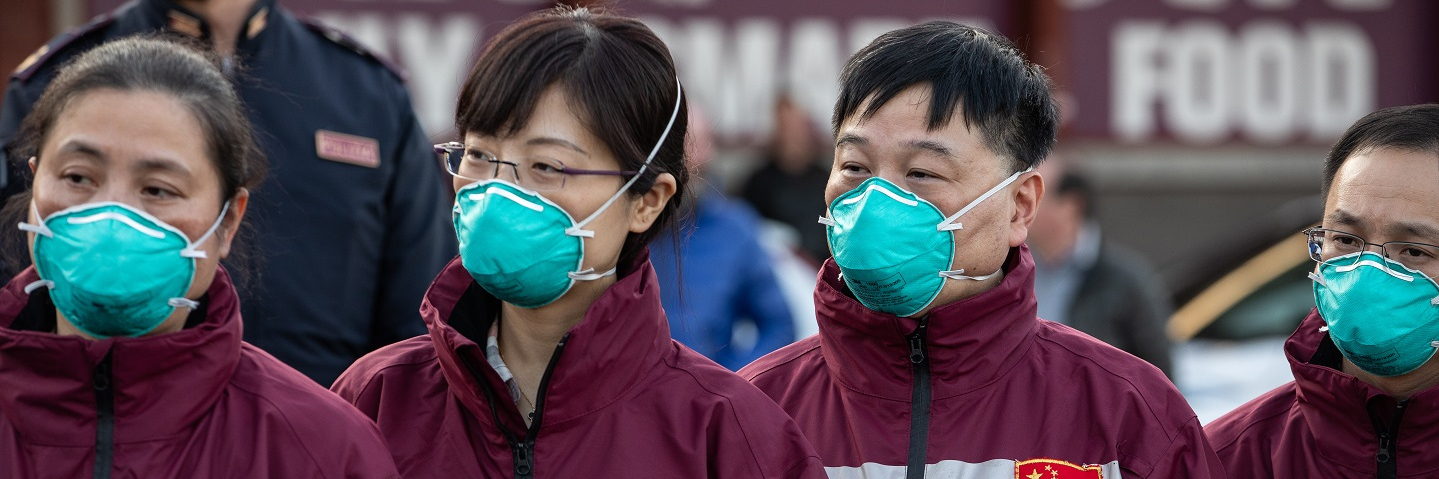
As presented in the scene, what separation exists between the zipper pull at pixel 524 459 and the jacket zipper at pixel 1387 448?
1.71 m

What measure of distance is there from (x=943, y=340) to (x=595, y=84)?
84 cm

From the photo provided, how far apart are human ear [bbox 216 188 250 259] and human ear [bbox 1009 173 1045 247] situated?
153 cm

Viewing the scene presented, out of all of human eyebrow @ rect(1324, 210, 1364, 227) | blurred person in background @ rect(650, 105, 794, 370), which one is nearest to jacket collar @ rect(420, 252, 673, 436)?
human eyebrow @ rect(1324, 210, 1364, 227)

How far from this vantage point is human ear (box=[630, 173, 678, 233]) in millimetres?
3029

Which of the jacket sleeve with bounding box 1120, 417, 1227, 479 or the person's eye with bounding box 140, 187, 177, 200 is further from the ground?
the person's eye with bounding box 140, 187, 177, 200

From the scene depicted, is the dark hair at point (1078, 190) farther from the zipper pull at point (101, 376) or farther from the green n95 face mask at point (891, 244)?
the zipper pull at point (101, 376)

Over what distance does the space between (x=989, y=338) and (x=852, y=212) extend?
1.21 feet

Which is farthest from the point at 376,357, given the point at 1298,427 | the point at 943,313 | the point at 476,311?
the point at 1298,427

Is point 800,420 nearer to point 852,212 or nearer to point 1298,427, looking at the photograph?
point 852,212

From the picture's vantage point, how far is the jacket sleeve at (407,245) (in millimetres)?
3982

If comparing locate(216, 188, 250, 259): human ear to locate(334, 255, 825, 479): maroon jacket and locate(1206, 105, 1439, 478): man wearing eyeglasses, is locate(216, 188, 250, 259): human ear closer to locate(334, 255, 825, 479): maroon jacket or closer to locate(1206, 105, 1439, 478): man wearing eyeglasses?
locate(334, 255, 825, 479): maroon jacket

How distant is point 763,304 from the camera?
578 cm

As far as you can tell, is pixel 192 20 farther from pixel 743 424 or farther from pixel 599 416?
pixel 743 424

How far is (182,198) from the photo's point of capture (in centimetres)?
274
